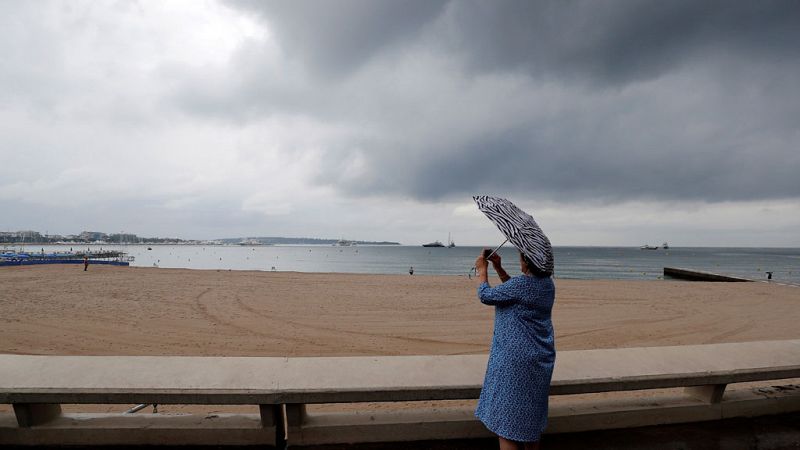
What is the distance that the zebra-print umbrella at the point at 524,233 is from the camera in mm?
2014

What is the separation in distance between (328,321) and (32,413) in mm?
9228

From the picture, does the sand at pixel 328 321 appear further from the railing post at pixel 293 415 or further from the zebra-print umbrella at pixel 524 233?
the zebra-print umbrella at pixel 524 233

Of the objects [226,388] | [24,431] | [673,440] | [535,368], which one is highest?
[535,368]

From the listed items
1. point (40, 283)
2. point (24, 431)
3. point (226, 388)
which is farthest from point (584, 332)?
point (40, 283)

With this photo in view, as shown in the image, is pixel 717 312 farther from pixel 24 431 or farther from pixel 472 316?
pixel 24 431

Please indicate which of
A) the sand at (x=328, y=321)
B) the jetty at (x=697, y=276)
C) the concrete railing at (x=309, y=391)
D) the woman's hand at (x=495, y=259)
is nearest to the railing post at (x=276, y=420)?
the concrete railing at (x=309, y=391)

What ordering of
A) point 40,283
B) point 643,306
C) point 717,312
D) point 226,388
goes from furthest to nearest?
point 40,283
point 643,306
point 717,312
point 226,388

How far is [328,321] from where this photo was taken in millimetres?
11578

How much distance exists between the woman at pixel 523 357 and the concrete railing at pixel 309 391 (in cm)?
34

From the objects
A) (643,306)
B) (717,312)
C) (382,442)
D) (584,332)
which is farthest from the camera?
(643,306)

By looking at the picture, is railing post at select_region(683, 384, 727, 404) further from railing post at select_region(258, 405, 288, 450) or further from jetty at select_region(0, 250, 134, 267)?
jetty at select_region(0, 250, 134, 267)

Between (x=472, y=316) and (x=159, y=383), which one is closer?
(x=159, y=383)

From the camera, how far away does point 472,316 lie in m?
12.5

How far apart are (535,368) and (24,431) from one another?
3130 mm
